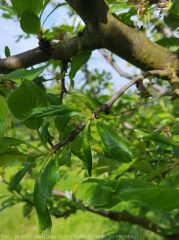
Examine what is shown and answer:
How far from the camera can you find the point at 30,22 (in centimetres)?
82

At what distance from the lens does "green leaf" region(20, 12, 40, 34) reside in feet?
2.67

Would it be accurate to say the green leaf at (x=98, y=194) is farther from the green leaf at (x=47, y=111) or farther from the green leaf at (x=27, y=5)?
the green leaf at (x=27, y=5)

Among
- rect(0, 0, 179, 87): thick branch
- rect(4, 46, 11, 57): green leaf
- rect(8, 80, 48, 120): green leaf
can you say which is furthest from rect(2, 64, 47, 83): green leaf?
rect(4, 46, 11, 57): green leaf

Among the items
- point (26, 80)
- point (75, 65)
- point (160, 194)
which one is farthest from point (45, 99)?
point (160, 194)

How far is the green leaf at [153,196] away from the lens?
0.61 metres

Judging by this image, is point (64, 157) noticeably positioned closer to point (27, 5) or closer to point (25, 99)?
point (25, 99)

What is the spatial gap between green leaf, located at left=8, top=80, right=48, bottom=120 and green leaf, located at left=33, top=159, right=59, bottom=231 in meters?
0.10

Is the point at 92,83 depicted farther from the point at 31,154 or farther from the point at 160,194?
the point at 160,194

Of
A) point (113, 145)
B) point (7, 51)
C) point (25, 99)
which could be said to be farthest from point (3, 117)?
point (7, 51)

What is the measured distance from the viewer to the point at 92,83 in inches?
127

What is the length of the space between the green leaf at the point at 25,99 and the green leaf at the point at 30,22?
0.44ft

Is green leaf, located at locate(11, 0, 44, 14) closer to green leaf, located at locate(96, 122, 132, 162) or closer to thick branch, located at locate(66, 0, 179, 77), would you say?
thick branch, located at locate(66, 0, 179, 77)

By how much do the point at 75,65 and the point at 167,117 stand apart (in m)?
1.55

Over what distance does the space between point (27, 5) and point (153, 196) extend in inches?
15.9
